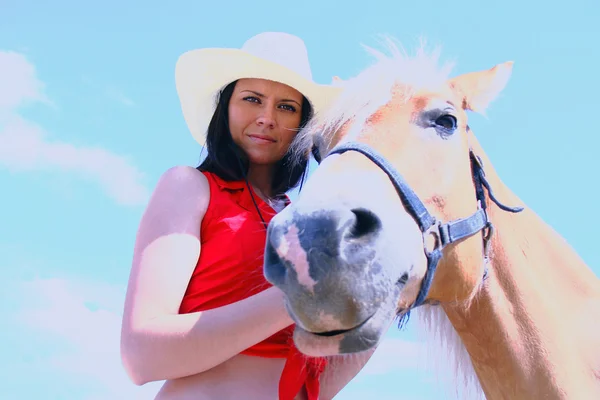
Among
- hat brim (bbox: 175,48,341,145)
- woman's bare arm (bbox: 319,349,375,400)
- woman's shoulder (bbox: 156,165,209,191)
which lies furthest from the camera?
hat brim (bbox: 175,48,341,145)

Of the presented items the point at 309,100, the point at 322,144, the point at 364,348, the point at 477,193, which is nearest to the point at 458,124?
the point at 477,193

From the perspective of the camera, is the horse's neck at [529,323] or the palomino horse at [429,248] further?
the horse's neck at [529,323]

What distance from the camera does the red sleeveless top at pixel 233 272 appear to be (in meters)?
2.30

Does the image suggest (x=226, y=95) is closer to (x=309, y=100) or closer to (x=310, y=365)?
(x=309, y=100)

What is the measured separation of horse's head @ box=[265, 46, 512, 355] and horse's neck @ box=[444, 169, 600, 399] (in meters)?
0.16

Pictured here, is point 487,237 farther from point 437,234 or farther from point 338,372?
point 338,372

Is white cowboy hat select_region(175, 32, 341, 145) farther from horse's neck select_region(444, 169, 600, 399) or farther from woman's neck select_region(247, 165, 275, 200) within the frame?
horse's neck select_region(444, 169, 600, 399)

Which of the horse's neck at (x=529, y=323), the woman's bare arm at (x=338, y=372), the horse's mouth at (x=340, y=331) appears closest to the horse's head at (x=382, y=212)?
the horse's mouth at (x=340, y=331)

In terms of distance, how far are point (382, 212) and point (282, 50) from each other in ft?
4.39

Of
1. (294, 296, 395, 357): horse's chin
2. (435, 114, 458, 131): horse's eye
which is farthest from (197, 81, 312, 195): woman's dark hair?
(294, 296, 395, 357): horse's chin

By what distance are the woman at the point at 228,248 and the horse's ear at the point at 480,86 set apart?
0.57 m

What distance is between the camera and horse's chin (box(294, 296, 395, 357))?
1.69 meters

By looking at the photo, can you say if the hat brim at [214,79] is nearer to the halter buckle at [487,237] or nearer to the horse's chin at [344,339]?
the halter buckle at [487,237]

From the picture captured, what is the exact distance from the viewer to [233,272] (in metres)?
2.32
